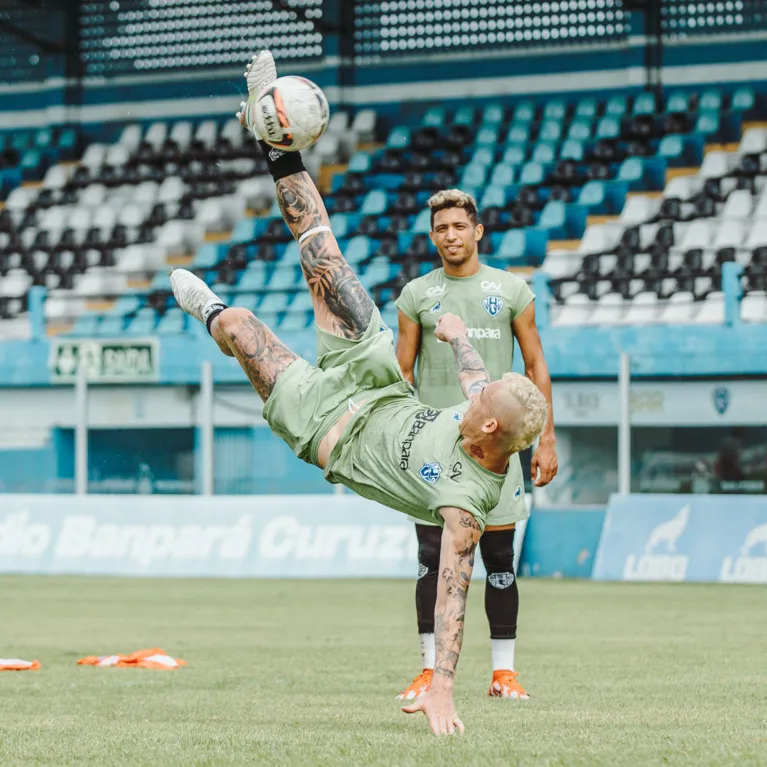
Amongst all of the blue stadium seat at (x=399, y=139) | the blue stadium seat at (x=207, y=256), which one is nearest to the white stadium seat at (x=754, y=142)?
the blue stadium seat at (x=399, y=139)

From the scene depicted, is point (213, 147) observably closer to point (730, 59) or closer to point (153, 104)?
point (153, 104)

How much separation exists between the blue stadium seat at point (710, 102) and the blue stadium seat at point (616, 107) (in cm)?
116

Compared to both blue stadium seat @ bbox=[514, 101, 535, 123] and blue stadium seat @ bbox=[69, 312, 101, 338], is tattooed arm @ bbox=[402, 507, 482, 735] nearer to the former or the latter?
blue stadium seat @ bbox=[69, 312, 101, 338]

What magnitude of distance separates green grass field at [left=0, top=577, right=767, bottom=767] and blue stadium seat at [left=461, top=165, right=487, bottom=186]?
34.7ft

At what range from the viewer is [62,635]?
9.43 meters

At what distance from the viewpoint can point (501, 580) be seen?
641cm

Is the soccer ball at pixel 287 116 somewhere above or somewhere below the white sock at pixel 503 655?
above

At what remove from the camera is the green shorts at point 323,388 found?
5457mm

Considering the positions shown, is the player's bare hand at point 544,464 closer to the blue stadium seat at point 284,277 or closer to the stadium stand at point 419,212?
the stadium stand at point 419,212

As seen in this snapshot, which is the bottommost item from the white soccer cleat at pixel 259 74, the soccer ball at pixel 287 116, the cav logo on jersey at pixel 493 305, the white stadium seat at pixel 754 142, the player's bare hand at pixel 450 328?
the player's bare hand at pixel 450 328

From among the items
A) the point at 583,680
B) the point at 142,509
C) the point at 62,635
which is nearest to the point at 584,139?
the point at 142,509

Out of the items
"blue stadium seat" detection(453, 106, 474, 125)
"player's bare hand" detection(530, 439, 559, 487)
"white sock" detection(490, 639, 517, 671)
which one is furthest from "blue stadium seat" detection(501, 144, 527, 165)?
"white sock" detection(490, 639, 517, 671)

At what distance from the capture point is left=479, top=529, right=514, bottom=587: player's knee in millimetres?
6379

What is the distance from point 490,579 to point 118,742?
224 centimetres
